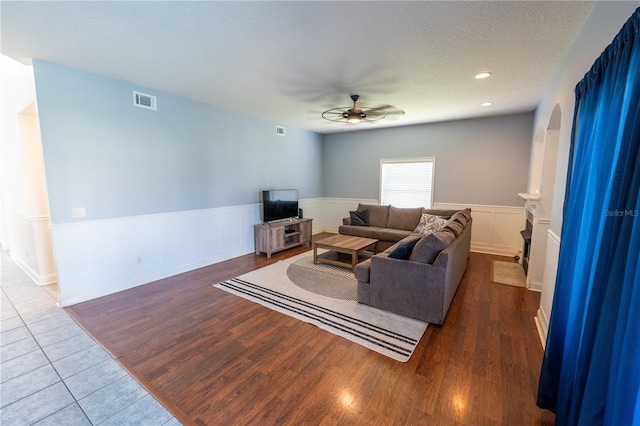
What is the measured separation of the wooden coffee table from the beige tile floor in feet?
9.51

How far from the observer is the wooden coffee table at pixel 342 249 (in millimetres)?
4215

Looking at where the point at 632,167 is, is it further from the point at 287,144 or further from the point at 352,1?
A: the point at 287,144

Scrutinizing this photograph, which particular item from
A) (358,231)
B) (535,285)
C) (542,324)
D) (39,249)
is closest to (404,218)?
(358,231)

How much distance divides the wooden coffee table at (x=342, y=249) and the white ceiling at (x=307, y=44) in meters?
2.29

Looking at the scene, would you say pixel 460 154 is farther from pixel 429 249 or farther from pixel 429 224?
pixel 429 249

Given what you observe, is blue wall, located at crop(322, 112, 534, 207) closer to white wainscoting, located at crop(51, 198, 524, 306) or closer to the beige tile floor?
white wainscoting, located at crop(51, 198, 524, 306)

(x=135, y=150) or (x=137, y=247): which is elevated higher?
(x=135, y=150)

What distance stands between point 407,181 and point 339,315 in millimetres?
4276

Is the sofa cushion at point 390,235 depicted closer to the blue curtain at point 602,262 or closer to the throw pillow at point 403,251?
the throw pillow at point 403,251

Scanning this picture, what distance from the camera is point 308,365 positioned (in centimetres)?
217

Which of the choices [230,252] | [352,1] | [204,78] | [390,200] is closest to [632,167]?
[352,1]

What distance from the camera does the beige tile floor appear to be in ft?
5.65

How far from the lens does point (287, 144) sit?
6148 mm

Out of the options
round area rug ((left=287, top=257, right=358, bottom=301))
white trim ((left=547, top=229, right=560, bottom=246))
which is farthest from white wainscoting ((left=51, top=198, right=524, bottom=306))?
white trim ((left=547, top=229, right=560, bottom=246))
